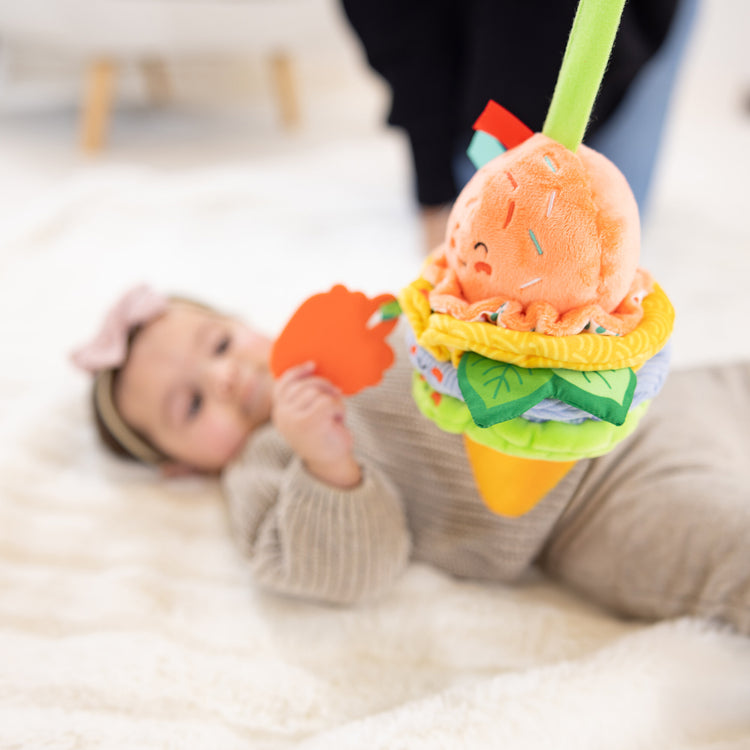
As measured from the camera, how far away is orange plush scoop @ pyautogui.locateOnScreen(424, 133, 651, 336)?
13.5 inches

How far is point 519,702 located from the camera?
0.52 meters

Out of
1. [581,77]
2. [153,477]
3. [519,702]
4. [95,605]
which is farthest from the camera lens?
[153,477]

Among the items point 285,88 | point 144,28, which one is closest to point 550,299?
point 144,28

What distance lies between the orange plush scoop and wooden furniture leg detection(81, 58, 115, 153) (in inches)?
74.5

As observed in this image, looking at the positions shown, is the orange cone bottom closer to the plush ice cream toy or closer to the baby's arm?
the plush ice cream toy

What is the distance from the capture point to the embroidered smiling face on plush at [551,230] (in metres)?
0.34

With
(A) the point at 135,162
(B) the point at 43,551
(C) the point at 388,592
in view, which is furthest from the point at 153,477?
(A) the point at 135,162

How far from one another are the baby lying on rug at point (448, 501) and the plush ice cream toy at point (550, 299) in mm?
Answer: 191

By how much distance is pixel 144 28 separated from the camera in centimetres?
183

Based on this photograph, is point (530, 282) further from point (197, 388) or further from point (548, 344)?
point (197, 388)

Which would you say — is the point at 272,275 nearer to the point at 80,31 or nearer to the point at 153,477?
the point at 153,477

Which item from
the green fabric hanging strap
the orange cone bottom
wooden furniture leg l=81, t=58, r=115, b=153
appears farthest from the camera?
wooden furniture leg l=81, t=58, r=115, b=153

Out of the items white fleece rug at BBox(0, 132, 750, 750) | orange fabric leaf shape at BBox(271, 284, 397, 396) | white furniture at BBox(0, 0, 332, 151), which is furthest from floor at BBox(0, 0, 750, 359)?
orange fabric leaf shape at BBox(271, 284, 397, 396)

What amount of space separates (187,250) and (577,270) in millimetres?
1076
